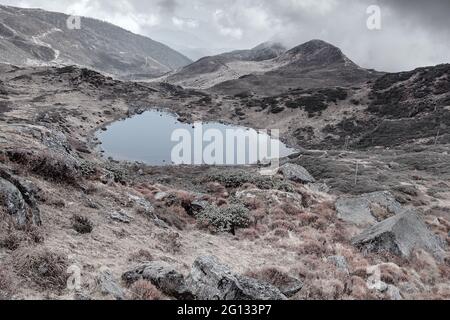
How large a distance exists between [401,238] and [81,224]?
1548 centimetres

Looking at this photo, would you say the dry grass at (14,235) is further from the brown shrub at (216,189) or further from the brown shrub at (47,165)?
the brown shrub at (216,189)

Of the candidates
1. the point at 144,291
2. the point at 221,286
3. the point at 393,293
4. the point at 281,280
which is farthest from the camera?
the point at 393,293

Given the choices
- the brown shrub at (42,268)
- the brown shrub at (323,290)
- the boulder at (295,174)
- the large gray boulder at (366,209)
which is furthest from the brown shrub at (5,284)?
the boulder at (295,174)

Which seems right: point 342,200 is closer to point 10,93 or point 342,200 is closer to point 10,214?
point 10,214

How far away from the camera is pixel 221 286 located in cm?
1231

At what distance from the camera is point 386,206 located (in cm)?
2944

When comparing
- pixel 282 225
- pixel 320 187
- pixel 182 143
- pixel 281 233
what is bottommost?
pixel 281 233

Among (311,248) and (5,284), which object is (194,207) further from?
(5,284)

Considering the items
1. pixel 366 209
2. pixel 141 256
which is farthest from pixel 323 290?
pixel 366 209

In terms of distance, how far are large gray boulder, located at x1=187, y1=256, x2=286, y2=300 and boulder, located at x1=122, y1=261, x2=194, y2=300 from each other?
286mm

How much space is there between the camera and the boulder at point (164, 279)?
1216 centimetres

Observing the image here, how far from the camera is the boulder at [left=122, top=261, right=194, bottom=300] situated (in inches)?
479

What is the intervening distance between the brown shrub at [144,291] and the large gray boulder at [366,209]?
17.6m
